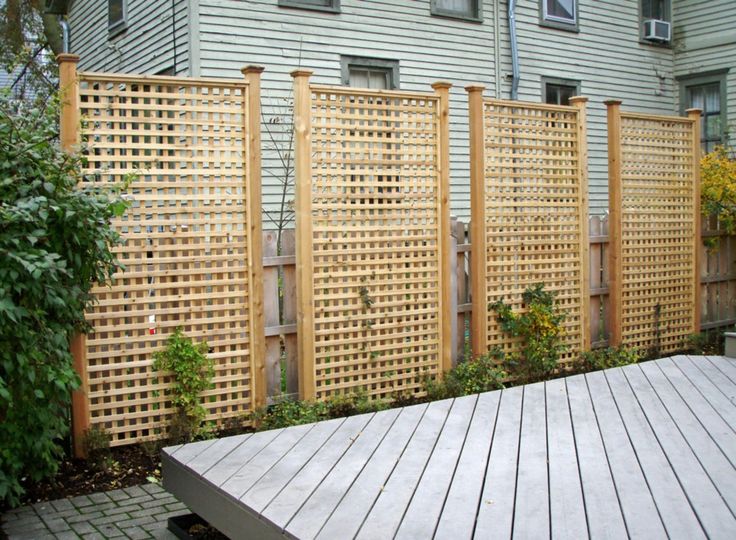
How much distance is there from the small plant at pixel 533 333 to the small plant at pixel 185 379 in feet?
8.30

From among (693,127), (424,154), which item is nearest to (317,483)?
(424,154)

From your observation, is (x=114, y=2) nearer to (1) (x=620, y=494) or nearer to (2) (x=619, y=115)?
(2) (x=619, y=115)

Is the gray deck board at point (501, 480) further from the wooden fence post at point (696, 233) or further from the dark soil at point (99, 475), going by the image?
the wooden fence post at point (696, 233)

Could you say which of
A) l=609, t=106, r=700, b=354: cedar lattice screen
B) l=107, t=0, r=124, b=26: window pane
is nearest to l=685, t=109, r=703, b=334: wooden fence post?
l=609, t=106, r=700, b=354: cedar lattice screen

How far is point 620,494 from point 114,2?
10.6 m

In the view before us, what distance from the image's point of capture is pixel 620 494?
10.1ft

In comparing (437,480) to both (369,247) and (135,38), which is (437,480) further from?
(135,38)

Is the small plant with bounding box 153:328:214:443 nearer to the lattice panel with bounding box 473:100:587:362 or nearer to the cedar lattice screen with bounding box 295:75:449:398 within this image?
the cedar lattice screen with bounding box 295:75:449:398

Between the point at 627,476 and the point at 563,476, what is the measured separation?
259 mm

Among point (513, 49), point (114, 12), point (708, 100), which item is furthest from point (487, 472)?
point (708, 100)

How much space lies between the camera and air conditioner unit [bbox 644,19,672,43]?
536 inches

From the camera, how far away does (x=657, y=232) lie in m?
7.87

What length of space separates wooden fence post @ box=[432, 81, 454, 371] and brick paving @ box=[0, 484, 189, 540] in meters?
2.54

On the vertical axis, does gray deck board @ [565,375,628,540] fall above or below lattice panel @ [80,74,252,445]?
below
